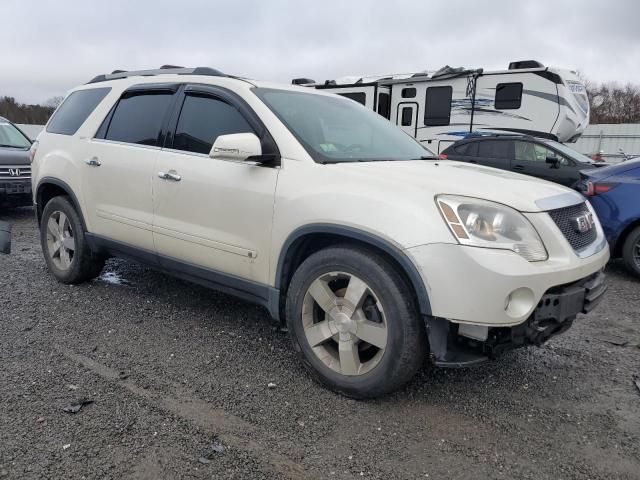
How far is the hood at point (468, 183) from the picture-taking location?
2740 millimetres

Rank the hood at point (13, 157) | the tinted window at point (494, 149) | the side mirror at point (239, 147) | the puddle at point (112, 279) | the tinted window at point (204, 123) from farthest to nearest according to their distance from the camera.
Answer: the tinted window at point (494, 149) → the hood at point (13, 157) → the puddle at point (112, 279) → the tinted window at point (204, 123) → the side mirror at point (239, 147)

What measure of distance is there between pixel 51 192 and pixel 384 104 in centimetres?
1006

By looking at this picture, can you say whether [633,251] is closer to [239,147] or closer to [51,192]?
[239,147]

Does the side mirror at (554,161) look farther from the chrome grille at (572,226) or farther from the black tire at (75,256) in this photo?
the black tire at (75,256)

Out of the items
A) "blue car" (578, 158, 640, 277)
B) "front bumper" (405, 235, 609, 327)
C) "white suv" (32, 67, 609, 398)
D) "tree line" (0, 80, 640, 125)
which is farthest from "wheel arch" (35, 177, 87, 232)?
"tree line" (0, 80, 640, 125)

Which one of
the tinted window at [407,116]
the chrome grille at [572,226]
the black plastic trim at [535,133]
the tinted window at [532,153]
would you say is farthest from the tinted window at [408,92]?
the chrome grille at [572,226]

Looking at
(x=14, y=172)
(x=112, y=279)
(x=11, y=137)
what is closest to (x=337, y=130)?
(x=112, y=279)

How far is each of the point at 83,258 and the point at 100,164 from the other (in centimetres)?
96

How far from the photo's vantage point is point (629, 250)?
5812 millimetres

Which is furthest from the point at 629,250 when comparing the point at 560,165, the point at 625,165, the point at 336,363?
the point at 336,363

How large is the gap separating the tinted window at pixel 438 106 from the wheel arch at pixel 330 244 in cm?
1046

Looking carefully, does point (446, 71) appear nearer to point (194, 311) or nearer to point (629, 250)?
point (629, 250)

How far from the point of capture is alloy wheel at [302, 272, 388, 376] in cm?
288

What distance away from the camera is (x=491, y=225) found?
262 centimetres
